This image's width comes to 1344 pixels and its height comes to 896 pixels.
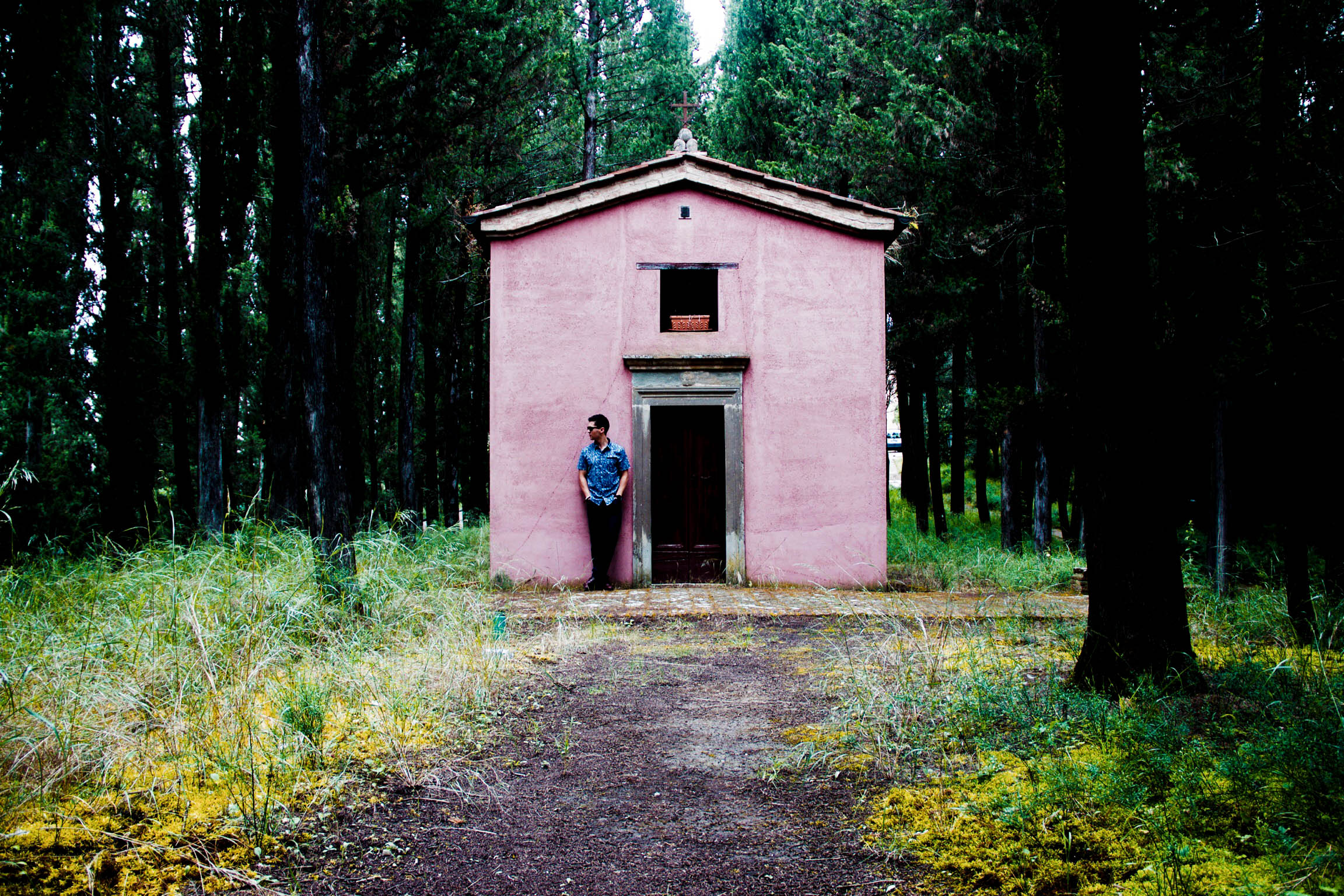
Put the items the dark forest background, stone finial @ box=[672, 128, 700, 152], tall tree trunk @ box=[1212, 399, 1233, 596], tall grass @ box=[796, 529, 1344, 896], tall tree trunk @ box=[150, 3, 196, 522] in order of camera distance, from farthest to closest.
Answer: tall tree trunk @ box=[150, 3, 196, 522] < stone finial @ box=[672, 128, 700, 152] < tall tree trunk @ box=[1212, 399, 1233, 596] < the dark forest background < tall grass @ box=[796, 529, 1344, 896]

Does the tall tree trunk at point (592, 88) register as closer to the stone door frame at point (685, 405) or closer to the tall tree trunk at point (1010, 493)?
the stone door frame at point (685, 405)

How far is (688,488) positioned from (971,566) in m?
4.10

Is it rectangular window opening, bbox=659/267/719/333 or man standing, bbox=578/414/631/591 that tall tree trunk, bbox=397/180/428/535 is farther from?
man standing, bbox=578/414/631/591

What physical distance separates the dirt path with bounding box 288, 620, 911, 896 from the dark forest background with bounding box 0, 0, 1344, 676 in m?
1.97

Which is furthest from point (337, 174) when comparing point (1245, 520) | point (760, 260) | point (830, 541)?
point (1245, 520)

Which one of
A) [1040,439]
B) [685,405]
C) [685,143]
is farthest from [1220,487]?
[685,143]

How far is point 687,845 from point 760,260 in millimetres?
8780

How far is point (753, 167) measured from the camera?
19750 mm

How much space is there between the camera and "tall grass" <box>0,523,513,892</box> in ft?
9.96

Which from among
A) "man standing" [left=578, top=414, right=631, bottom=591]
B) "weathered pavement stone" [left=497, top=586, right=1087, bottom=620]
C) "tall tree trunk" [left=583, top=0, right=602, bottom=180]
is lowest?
"weathered pavement stone" [left=497, top=586, right=1087, bottom=620]

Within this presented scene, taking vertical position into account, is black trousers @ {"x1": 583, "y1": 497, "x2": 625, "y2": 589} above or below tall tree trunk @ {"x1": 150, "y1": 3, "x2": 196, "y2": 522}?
below

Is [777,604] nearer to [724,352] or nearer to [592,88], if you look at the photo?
[724,352]

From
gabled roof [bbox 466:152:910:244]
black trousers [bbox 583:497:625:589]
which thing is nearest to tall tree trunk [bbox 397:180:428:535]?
gabled roof [bbox 466:152:910:244]

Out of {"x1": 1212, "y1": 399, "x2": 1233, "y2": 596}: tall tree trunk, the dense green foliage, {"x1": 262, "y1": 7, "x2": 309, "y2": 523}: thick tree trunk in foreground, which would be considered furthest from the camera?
{"x1": 1212, "y1": 399, "x2": 1233, "y2": 596}: tall tree trunk
